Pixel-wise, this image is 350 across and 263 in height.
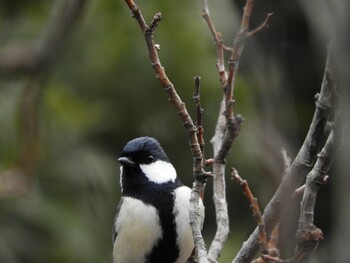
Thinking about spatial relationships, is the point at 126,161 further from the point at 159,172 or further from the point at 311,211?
the point at 311,211

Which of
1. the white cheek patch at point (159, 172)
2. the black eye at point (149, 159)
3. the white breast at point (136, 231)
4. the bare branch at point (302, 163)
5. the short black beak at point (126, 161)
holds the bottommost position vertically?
the white breast at point (136, 231)

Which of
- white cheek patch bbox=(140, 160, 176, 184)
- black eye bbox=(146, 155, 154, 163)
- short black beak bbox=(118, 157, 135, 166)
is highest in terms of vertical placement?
black eye bbox=(146, 155, 154, 163)

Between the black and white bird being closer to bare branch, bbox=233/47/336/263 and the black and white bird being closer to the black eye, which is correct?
the black eye

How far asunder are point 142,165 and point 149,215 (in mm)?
340

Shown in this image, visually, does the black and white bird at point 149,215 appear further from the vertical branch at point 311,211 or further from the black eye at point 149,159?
the vertical branch at point 311,211

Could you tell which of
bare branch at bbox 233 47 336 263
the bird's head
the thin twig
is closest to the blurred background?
the bird's head

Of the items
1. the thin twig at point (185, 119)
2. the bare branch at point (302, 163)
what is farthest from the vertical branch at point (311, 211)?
the thin twig at point (185, 119)

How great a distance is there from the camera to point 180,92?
6227 millimetres

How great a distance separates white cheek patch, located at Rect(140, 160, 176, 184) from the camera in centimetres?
403

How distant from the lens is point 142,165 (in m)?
4.09

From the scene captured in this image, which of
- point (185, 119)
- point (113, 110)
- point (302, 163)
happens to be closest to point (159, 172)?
point (185, 119)

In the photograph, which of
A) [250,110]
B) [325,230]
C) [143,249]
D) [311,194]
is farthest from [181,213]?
[325,230]

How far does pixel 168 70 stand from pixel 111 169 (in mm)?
854

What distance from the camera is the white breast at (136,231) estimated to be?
3822mm
